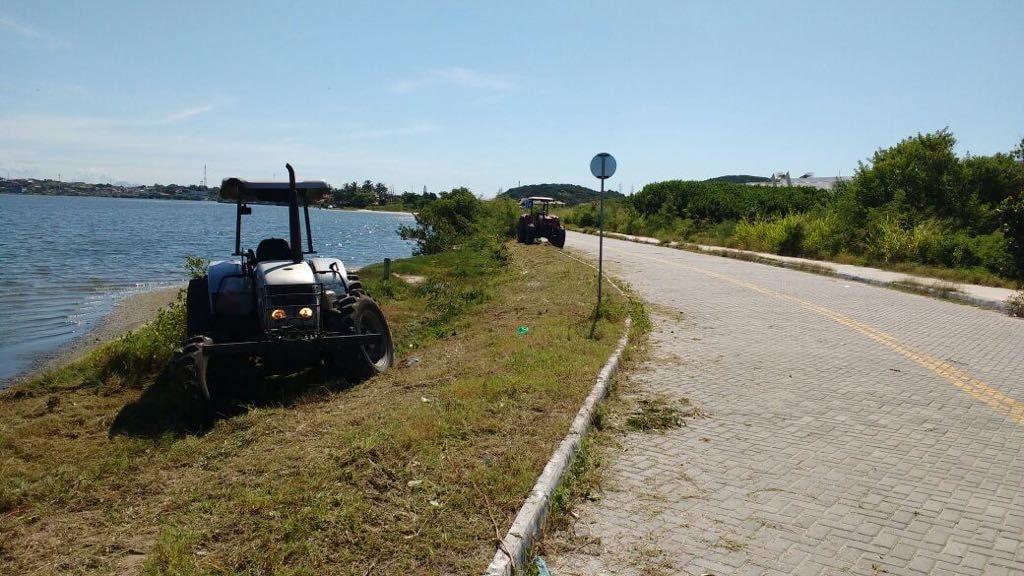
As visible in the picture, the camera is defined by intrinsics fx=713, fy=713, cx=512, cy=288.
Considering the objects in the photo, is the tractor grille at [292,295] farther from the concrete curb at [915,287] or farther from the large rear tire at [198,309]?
the concrete curb at [915,287]

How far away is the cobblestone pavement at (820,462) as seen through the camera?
416cm

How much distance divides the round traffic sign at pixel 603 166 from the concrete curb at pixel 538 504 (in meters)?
5.89

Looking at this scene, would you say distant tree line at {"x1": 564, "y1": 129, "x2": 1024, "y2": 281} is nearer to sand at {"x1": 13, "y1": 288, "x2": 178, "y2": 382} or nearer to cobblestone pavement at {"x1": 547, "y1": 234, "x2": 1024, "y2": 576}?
cobblestone pavement at {"x1": 547, "y1": 234, "x2": 1024, "y2": 576}

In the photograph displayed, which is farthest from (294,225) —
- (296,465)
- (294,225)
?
(296,465)

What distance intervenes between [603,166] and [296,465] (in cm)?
809

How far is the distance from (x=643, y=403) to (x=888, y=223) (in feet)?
71.9

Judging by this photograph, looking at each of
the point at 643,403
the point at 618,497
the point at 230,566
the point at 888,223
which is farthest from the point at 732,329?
the point at 888,223

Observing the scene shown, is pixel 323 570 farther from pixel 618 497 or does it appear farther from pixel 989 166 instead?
pixel 989 166

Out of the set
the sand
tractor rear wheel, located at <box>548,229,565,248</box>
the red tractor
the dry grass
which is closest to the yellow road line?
the dry grass

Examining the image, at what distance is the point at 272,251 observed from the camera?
Answer: 8.59 meters

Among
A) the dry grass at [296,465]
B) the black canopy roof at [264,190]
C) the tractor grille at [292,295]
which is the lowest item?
the dry grass at [296,465]

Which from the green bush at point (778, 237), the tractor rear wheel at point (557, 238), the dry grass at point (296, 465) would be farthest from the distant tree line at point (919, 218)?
the dry grass at point (296, 465)

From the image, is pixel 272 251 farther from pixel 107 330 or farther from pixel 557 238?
pixel 557 238

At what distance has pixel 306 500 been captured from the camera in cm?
456
